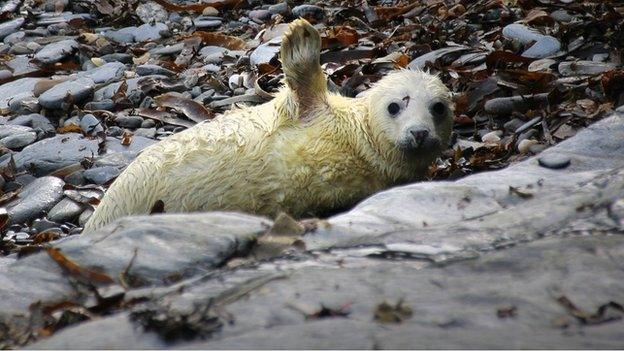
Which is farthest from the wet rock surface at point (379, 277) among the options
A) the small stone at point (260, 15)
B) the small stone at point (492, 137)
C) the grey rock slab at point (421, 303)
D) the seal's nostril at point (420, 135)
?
the small stone at point (260, 15)

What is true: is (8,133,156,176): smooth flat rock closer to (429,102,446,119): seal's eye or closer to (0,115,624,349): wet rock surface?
(429,102,446,119): seal's eye

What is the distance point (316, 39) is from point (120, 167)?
2.08 metres

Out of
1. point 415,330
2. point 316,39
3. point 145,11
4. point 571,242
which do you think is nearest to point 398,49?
point 316,39

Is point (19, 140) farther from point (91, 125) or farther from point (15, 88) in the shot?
point (15, 88)

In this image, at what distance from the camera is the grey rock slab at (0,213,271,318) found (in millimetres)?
3285

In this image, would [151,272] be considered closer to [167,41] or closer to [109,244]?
[109,244]

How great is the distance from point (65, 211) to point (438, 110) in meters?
2.63

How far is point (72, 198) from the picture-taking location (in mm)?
6973

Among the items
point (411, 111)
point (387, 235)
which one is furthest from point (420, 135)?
point (387, 235)

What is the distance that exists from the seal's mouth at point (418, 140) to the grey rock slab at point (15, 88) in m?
5.00

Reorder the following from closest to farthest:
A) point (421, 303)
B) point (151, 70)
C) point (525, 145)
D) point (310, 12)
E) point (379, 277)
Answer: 1. point (421, 303)
2. point (379, 277)
3. point (525, 145)
4. point (151, 70)
5. point (310, 12)

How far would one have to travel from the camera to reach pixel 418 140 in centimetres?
572

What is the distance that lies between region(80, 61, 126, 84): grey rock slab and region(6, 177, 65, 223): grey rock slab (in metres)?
2.53

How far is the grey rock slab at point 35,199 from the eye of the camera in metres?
6.86
